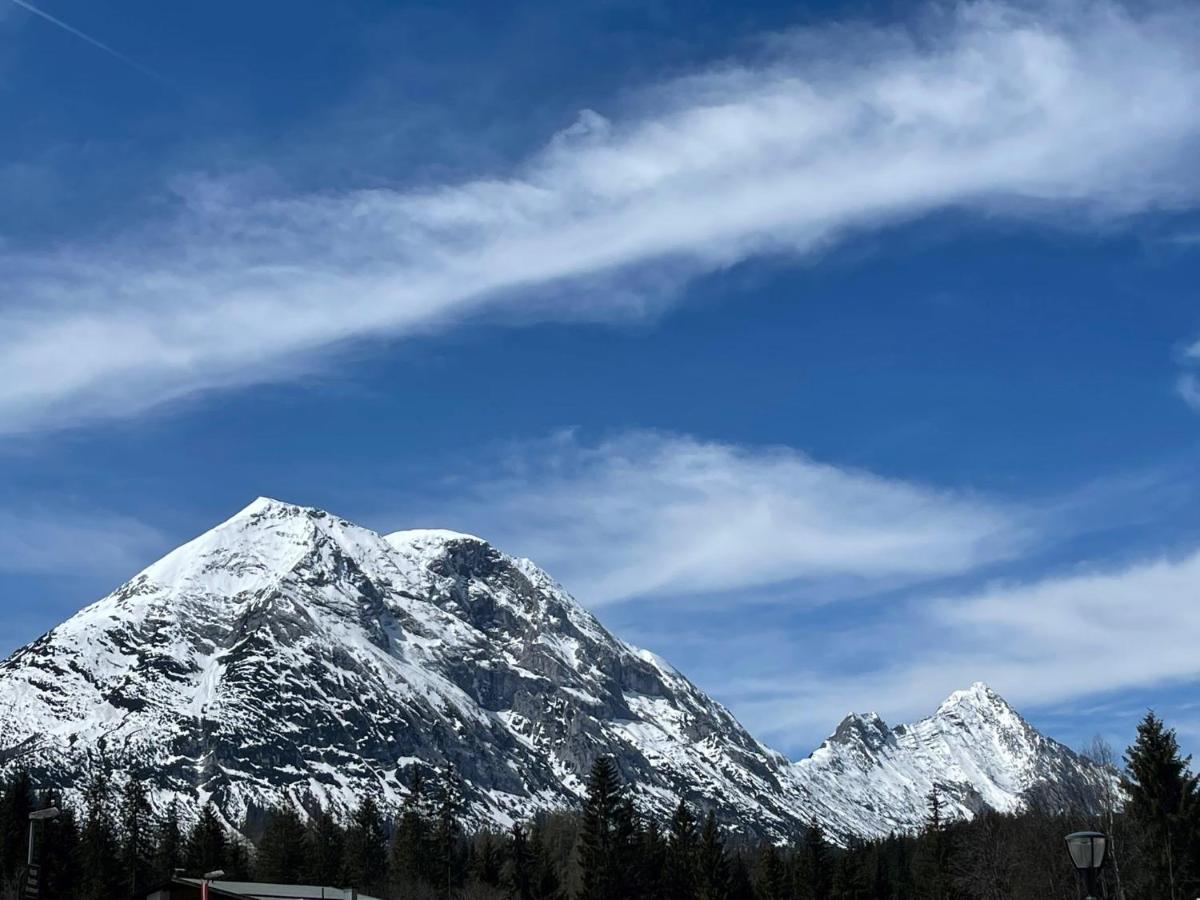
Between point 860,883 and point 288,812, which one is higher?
point 288,812

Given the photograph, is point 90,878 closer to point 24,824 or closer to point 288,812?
point 24,824

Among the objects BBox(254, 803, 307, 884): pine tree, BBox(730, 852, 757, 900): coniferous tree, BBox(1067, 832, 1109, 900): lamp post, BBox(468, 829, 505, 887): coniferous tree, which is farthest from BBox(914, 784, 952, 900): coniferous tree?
BBox(1067, 832, 1109, 900): lamp post

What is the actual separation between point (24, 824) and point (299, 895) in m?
46.2

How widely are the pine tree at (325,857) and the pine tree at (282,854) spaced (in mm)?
1011

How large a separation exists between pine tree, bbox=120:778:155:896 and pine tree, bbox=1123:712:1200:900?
8197 centimetres

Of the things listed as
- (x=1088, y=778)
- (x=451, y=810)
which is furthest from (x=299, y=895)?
(x=451, y=810)

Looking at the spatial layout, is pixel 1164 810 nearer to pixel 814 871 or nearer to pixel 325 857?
pixel 814 871

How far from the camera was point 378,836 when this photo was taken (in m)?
193

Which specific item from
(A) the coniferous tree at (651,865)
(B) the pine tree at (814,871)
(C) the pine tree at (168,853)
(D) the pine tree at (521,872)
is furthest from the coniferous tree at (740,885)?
(C) the pine tree at (168,853)

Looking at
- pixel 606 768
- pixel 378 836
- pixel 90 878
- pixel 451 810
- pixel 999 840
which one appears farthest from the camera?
pixel 378 836

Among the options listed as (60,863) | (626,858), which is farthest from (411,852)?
(60,863)

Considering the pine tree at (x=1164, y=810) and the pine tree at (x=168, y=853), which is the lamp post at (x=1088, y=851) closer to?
the pine tree at (x=1164, y=810)

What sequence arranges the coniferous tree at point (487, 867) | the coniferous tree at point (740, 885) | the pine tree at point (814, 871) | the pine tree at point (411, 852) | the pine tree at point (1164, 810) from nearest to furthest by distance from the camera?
the pine tree at point (1164, 810) → the coniferous tree at point (740, 885) → the pine tree at point (814, 871) → the coniferous tree at point (487, 867) → the pine tree at point (411, 852)

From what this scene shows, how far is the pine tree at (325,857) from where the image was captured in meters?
158
